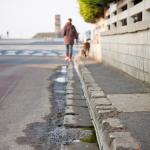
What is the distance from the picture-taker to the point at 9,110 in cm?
718

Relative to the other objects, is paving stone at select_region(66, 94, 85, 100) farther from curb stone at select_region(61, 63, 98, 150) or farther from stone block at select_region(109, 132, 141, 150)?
stone block at select_region(109, 132, 141, 150)

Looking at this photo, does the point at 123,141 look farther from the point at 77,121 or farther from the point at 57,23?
the point at 57,23

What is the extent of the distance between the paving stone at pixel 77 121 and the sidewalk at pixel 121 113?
0.14 meters

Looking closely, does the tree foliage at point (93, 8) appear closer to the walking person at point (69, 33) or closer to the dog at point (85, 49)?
the walking person at point (69, 33)

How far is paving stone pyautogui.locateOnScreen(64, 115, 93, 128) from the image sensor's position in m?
6.11

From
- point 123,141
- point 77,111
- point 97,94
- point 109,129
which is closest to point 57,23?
point 97,94

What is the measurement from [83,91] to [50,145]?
14.2ft

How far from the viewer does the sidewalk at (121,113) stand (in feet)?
13.8

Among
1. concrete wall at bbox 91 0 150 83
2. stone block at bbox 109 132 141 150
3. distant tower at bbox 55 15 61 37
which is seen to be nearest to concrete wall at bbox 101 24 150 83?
concrete wall at bbox 91 0 150 83

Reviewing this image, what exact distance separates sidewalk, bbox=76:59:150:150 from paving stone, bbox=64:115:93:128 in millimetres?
142

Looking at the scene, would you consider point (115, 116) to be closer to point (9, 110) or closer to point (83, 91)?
point (9, 110)

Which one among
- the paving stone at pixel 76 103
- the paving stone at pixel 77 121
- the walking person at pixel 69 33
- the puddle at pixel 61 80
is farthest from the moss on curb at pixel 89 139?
the walking person at pixel 69 33

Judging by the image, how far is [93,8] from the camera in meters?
19.1

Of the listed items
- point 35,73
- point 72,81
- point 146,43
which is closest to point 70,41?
point 35,73
